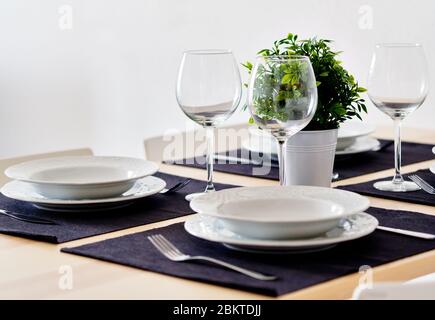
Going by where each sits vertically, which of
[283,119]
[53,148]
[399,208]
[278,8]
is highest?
[278,8]

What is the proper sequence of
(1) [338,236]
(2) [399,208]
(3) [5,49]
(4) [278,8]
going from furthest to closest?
(3) [5,49]
(4) [278,8]
(2) [399,208]
(1) [338,236]

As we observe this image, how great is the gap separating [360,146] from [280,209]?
0.69 metres

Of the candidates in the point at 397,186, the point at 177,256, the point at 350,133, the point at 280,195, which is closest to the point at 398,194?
the point at 397,186

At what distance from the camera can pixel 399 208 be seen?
4.37 feet

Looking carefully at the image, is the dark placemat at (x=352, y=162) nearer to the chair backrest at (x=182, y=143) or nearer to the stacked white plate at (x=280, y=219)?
the chair backrest at (x=182, y=143)

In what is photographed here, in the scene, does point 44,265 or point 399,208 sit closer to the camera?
point 44,265

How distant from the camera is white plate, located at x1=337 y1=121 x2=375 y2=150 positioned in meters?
1.76

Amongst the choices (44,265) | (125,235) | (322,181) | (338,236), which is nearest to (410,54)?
(322,181)

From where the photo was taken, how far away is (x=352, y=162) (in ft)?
5.71

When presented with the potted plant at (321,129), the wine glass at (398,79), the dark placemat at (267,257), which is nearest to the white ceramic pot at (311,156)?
the potted plant at (321,129)

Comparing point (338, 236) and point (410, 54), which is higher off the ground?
point (410, 54)

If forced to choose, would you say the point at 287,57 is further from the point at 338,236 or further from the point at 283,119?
the point at 338,236
